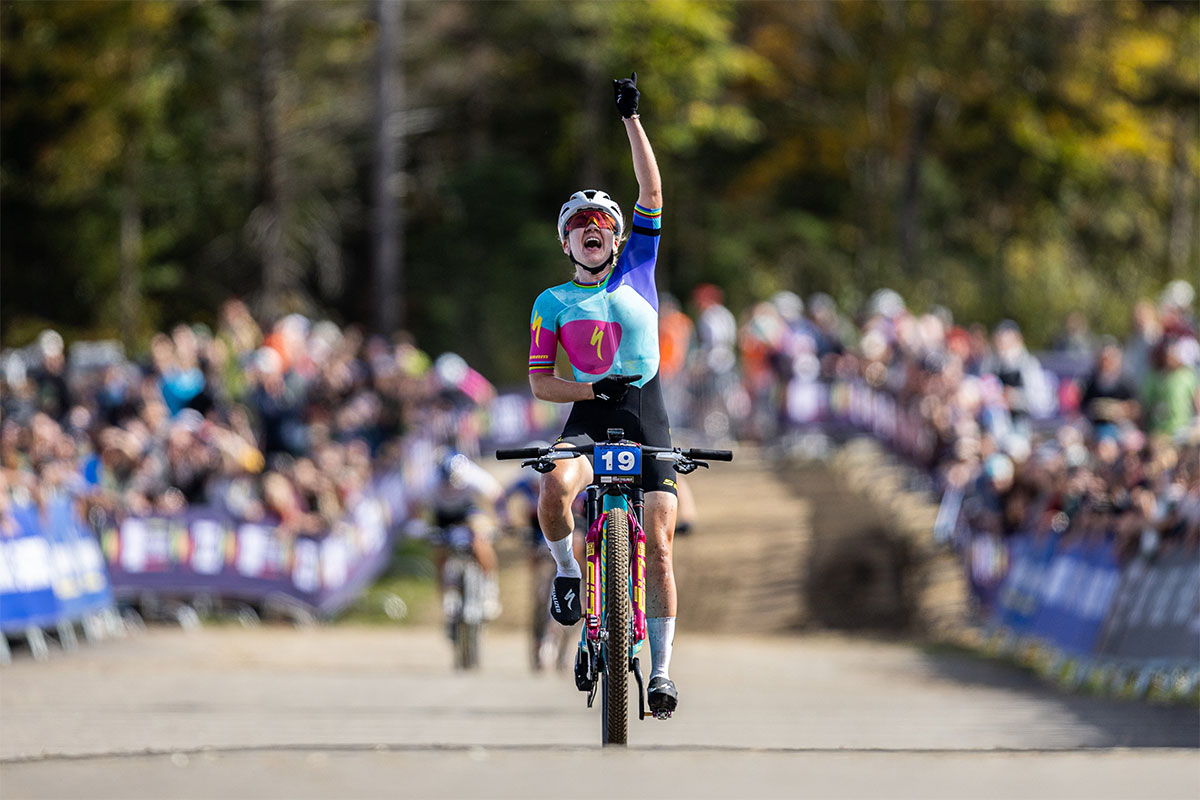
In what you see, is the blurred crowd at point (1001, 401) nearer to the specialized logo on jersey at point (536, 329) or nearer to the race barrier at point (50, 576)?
the specialized logo on jersey at point (536, 329)

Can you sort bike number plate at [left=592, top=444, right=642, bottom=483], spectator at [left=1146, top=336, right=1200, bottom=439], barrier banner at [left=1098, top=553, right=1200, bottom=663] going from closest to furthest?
1. bike number plate at [left=592, top=444, right=642, bottom=483]
2. barrier banner at [left=1098, top=553, right=1200, bottom=663]
3. spectator at [left=1146, top=336, right=1200, bottom=439]

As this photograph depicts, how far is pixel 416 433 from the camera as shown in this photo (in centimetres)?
2338

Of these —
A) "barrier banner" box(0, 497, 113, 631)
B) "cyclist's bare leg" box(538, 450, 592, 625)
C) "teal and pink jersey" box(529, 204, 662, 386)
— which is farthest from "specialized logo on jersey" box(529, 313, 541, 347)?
"barrier banner" box(0, 497, 113, 631)

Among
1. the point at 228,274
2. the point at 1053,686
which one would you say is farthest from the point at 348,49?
the point at 1053,686

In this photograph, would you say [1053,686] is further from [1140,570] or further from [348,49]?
[348,49]

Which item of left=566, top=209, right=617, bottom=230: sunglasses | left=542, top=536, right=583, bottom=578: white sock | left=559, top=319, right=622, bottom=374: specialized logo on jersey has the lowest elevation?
left=542, top=536, right=583, bottom=578: white sock

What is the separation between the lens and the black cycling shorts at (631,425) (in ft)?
27.7

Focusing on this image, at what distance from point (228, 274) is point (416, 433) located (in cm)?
1718

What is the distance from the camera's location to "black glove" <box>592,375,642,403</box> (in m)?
8.36

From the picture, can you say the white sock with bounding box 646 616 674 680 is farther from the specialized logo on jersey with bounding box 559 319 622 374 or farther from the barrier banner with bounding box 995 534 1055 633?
the barrier banner with bounding box 995 534 1055 633

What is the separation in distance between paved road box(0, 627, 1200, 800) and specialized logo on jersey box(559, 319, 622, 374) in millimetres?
1720

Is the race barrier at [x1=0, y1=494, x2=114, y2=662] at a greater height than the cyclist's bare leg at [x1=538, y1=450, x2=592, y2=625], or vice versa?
the cyclist's bare leg at [x1=538, y1=450, x2=592, y2=625]

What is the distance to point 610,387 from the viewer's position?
329 inches

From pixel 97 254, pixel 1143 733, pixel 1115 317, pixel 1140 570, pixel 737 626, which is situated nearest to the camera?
pixel 1143 733
